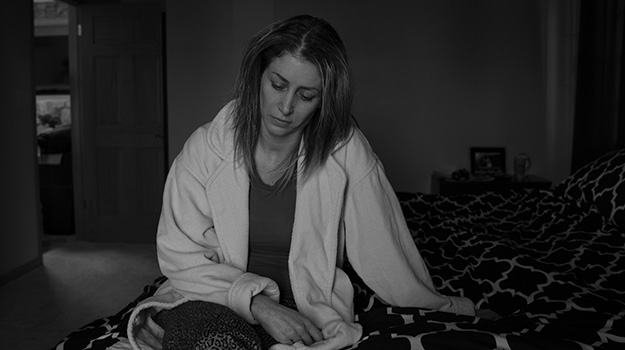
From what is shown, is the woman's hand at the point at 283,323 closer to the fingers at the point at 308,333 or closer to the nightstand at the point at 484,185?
the fingers at the point at 308,333

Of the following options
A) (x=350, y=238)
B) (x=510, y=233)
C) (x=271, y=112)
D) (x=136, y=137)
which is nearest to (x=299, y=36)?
(x=271, y=112)

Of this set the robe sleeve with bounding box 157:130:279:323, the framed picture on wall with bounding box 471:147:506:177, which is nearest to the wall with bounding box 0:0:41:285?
the robe sleeve with bounding box 157:130:279:323

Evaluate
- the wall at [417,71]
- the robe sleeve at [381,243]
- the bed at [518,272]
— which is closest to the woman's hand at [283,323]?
the bed at [518,272]

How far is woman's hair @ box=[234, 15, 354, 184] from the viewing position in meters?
1.36

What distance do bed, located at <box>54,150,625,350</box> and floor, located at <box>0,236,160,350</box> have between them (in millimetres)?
1180

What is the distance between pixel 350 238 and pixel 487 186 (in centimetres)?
261

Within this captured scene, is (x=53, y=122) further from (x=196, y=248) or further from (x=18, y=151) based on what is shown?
(x=196, y=248)

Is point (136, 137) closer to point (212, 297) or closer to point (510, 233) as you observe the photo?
point (510, 233)

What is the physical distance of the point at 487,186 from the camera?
390 cm

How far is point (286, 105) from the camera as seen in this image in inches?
54.2

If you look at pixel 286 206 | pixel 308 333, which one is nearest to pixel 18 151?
pixel 286 206

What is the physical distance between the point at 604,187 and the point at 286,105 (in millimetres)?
1607

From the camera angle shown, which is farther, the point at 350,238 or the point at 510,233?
the point at 510,233

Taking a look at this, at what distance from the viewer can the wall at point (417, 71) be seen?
436 cm
